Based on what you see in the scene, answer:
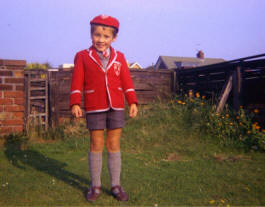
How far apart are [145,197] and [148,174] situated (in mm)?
799

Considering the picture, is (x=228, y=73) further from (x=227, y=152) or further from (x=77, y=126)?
(x=77, y=126)

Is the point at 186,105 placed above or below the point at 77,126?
above

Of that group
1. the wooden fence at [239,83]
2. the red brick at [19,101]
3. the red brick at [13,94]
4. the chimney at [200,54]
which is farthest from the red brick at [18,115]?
the chimney at [200,54]

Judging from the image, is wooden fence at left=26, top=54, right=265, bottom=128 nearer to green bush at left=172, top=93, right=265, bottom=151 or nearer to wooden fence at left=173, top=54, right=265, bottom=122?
wooden fence at left=173, top=54, right=265, bottom=122

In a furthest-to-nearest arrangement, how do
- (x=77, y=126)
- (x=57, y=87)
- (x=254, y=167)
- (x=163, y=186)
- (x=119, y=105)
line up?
(x=57, y=87), (x=77, y=126), (x=254, y=167), (x=163, y=186), (x=119, y=105)

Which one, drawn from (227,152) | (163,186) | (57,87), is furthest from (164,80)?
(163,186)

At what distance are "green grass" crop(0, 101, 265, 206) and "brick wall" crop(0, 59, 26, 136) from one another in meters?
0.52

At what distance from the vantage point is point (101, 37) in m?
2.63

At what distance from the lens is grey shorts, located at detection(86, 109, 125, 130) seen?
2562mm

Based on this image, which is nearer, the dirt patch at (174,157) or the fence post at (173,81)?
the dirt patch at (174,157)

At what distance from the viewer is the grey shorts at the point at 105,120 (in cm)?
256

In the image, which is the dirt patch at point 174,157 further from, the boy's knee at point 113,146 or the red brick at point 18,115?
the red brick at point 18,115

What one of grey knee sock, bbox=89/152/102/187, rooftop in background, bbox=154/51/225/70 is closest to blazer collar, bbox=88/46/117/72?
grey knee sock, bbox=89/152/102/187

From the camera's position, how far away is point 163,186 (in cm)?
304
